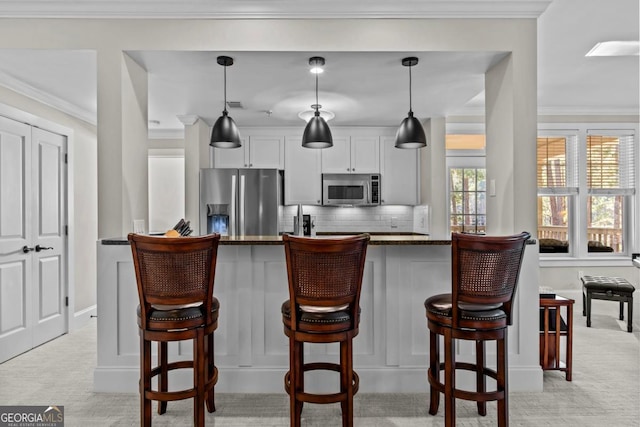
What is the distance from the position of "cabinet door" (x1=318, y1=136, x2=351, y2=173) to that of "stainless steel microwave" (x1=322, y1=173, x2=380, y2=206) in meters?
0.10

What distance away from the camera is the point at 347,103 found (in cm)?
425

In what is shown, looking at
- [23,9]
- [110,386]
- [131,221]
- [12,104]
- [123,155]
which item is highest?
[23,9]

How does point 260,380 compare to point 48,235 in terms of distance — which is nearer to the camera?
point 260,380

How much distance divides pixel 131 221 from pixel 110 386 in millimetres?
1084

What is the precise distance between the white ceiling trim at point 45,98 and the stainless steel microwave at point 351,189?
2.90 m

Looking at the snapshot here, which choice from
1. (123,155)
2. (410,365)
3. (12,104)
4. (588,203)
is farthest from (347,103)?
(588,203)

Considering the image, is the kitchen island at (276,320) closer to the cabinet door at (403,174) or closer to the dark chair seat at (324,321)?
the dark chair seat at (324,321)

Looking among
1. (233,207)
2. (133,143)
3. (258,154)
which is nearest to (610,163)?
(258,154)

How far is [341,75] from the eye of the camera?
10.9ft

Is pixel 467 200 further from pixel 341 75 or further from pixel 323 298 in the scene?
pixel 323 298

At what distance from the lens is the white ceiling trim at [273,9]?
2.56m

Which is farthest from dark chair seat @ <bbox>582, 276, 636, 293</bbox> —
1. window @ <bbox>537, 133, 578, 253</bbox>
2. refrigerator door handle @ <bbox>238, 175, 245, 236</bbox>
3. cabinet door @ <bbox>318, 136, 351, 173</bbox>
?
refrigerator door handle @ <bbox>238, 175, 245, 236</bbox>

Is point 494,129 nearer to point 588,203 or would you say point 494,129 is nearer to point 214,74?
point 214,74

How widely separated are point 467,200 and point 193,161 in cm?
369
